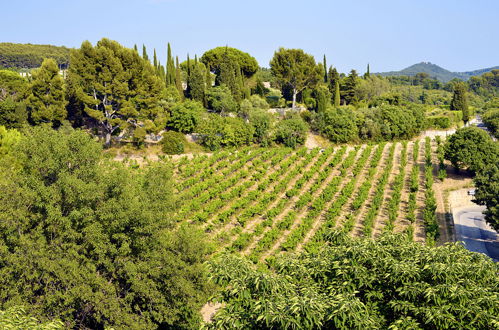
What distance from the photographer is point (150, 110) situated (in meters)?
36.2

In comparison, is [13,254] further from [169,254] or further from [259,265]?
[259,265]

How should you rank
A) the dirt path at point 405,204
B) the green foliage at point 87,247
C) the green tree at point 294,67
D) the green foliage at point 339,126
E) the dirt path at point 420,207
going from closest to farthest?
the green foliage at point 87,247 < the dirt path at point 420,207 < the dirt path at point 405,204 < the green foliage at point 339,126 < the green tree at point 294,67

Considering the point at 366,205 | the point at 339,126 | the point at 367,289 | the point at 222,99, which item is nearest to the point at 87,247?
the point at 367,289

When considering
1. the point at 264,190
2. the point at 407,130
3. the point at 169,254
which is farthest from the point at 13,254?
the point at 407,130

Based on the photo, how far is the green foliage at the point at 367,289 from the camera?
6672 mm

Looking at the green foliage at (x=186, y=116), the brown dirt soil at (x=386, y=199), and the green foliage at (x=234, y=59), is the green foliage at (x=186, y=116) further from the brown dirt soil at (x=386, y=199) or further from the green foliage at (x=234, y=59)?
the green foliage at (x=234, y=59)

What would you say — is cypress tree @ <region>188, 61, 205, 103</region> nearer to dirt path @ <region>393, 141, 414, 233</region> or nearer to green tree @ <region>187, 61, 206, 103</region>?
green tree @ <region>187, 61, 206, 103</region>

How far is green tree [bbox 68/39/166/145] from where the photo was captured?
33.9m

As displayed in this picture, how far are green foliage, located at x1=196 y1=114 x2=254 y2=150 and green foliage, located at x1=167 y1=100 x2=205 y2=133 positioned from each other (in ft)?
3.05

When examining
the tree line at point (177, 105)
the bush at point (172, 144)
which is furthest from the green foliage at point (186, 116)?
the bush at point (172, 144)

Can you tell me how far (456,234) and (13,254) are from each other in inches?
914

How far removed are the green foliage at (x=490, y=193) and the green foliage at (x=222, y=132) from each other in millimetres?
23459

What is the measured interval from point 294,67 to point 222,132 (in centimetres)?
2085

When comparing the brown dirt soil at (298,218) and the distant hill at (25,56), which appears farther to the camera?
the distant hill at (25,56)
